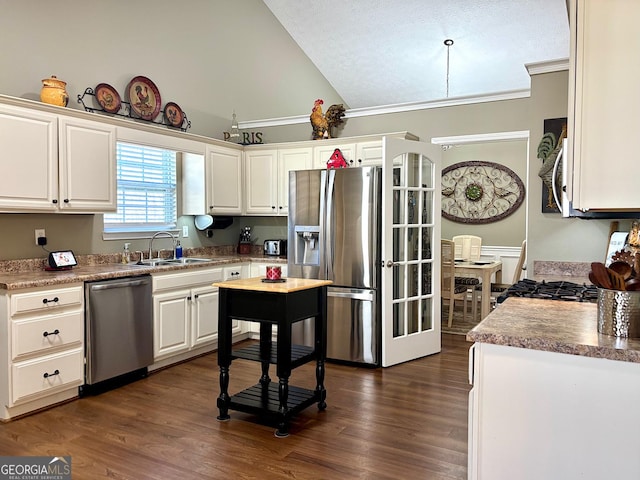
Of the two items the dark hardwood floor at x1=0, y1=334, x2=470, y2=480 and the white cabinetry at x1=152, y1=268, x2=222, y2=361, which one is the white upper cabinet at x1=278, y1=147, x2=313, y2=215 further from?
the dark hardwood floor at x1=0, y1=334, x2=470, y2=480

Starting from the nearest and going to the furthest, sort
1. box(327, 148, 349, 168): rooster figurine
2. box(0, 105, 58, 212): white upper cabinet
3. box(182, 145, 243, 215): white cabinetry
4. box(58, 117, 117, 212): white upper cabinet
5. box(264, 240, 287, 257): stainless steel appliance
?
box(0, 105, 58, 212): white upper cabinet, box(58, 117, 117, 212): white upper cabinet, box(327, 148, 349, 168): rooster figurine, box(182, 145, 243, 215): white cabinetry, box(264, 240, 287, 257): stainless steel appliance

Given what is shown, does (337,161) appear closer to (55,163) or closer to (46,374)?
(55,163)

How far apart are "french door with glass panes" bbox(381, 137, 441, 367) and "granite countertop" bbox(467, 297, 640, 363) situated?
6.62ft

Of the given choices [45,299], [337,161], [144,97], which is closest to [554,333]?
[45,299]

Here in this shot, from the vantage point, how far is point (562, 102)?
3445 mm

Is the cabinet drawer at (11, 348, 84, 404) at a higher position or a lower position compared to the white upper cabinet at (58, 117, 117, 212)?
lower

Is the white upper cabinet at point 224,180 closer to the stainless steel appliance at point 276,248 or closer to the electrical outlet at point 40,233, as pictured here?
the stainless steel appliance at point 276,248

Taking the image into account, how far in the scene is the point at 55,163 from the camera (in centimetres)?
353

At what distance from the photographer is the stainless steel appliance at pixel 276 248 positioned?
17.9 feet

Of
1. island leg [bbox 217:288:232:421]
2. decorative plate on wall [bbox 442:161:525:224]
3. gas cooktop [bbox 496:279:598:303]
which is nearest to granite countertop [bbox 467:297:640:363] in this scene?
gas cooktop [bbox 496:279:598:303]

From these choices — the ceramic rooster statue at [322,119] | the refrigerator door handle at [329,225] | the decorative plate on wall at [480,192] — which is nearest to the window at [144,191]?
the ceramic rooster statue at [322,119]

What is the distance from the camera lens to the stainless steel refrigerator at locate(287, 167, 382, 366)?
13.8 ft

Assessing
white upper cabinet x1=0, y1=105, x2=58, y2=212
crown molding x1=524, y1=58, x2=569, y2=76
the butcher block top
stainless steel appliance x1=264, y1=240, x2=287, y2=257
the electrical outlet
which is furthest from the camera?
stainless steel appliance x1=264, y1=240, x2=287, y2=257

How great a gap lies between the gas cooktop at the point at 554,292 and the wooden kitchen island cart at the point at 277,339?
43.4 inches
